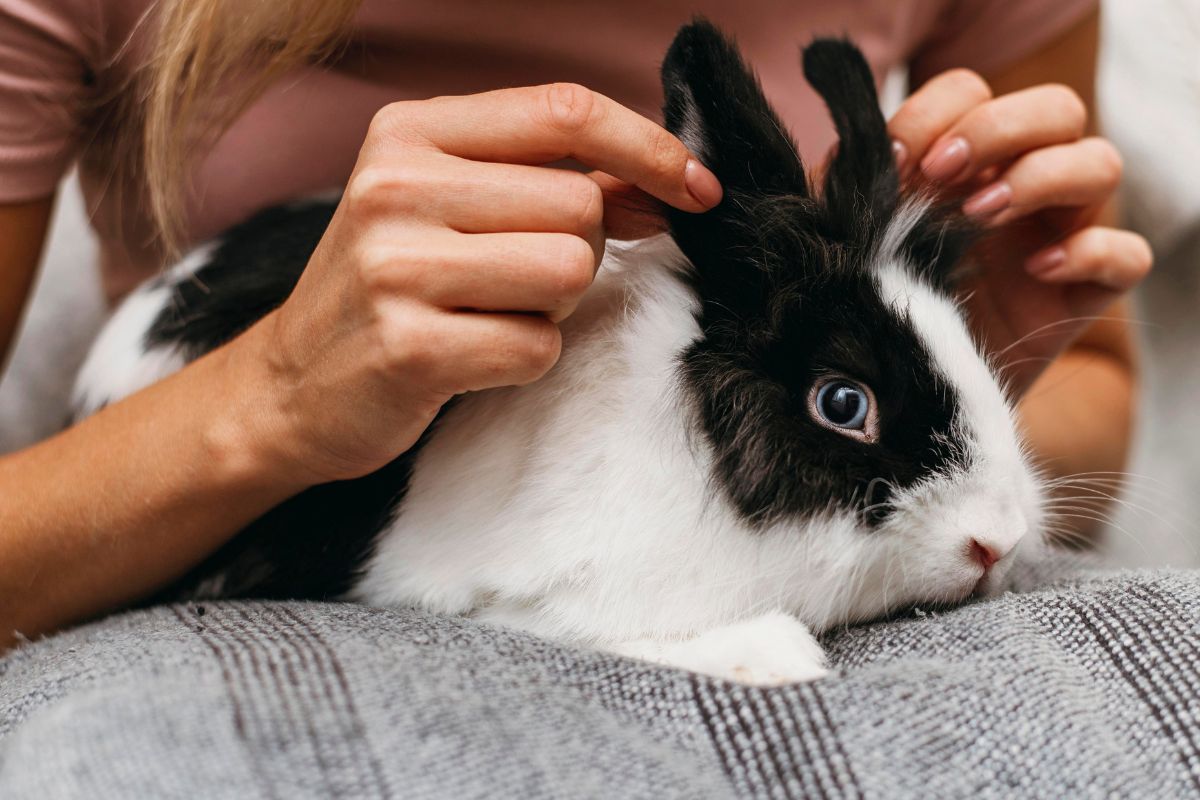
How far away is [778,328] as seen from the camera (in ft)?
2.76

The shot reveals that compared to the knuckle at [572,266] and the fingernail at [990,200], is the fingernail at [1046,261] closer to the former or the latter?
the fingernail at [990,200]

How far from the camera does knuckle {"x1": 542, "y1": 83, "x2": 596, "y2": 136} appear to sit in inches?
29.3

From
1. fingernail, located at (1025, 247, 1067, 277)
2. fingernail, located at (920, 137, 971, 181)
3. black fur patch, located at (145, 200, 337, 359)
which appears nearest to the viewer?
black fur patch, located at (145, 200, 337, 359)

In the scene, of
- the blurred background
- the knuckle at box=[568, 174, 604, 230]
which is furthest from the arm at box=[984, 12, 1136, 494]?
the knuckle at box=[568, 174, 604, 230]

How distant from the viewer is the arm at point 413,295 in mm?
740

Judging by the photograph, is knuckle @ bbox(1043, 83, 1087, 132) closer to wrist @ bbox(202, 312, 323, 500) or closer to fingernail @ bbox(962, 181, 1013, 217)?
fingernail @ bbox(962, 181, 1013, 217)

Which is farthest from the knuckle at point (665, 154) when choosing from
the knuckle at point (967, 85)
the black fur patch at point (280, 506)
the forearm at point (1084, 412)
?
the forearm at point (1084, 412)

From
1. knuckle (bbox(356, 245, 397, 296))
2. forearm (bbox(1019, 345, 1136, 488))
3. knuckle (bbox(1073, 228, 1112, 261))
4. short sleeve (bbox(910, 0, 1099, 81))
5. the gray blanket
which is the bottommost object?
forearm (bbox(1019, 345, 1136, 488))

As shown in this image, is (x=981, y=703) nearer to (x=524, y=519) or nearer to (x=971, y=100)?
(x=524, y=519)

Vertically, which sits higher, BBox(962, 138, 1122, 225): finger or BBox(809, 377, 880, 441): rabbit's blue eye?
BBox(962, 138, 1122, 225): finger

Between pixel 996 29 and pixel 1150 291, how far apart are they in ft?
1.94

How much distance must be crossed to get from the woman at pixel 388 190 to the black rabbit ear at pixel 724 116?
0.04 metres

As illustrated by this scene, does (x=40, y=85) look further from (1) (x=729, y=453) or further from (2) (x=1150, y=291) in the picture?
(2) (x=1150, y=291)

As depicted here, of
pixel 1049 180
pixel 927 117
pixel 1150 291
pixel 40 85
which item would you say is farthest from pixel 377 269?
pixel 1150 291
